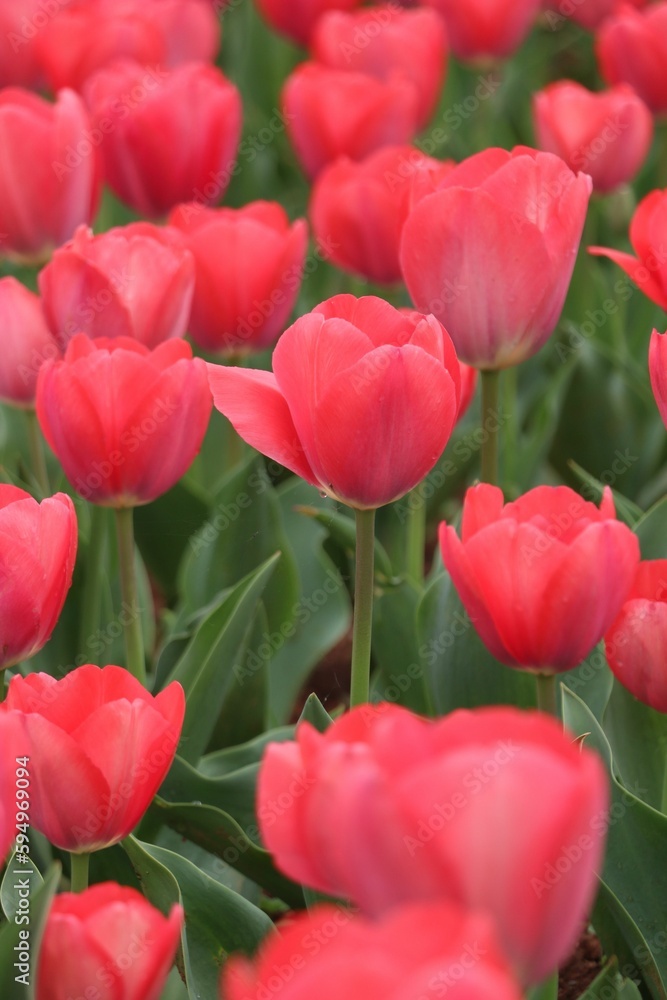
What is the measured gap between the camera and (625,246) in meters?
2.10

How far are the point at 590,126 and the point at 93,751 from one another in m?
1.17

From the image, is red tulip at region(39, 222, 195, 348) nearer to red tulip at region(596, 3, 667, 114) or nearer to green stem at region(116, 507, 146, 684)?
green stem at region(116, 507, 146, 684)

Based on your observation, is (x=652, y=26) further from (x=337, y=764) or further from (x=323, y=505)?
(x=337, y=764)

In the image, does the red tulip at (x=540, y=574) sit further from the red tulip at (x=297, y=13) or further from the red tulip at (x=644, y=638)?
the red tulip at (x=297, y=13)

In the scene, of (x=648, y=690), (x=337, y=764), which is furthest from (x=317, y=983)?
(x=648, y=690)

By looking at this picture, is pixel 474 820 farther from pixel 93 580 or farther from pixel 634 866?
pixel 93 580

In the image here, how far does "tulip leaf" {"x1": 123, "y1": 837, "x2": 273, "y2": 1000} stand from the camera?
858 millimetres

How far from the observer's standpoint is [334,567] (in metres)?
1.44

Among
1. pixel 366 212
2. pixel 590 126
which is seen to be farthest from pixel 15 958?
pixel 590 126

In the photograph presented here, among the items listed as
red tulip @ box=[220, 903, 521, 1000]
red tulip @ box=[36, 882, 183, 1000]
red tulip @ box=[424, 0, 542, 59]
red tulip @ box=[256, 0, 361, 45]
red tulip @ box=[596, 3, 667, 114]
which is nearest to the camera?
red tulip @ box=[220, 903, 521, 1000]

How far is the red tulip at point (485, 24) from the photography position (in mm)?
2154

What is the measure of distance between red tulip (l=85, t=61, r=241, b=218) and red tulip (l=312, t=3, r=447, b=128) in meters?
0.45

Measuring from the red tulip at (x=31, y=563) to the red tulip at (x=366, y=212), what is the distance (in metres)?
0.67

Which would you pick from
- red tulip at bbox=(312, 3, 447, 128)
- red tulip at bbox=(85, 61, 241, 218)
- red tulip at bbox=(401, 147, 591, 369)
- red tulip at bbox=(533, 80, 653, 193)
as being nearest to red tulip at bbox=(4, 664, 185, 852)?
red tulip at bbox=(401, 147, 591, 369)
